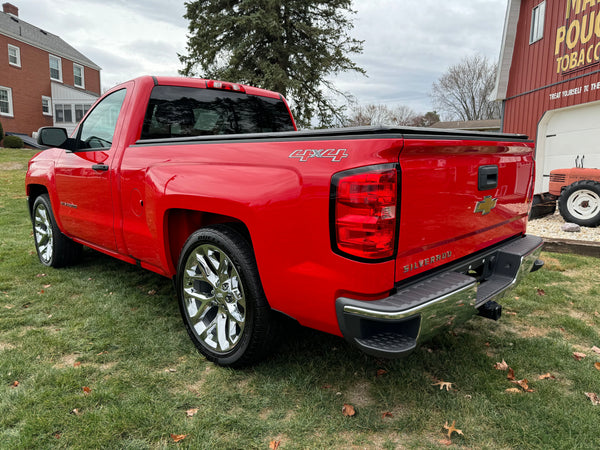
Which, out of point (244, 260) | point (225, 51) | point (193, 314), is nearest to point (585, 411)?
point (244, 260)

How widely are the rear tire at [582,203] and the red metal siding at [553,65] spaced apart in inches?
126

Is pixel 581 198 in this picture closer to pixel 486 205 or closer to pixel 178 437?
pixel 486 205

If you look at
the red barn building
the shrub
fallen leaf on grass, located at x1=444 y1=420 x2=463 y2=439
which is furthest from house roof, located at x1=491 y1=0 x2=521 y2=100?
the shrub

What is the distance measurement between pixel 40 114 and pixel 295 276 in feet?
104

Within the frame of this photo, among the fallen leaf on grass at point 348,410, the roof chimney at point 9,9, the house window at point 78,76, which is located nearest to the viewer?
the fallen leaf on grass at point 348,410

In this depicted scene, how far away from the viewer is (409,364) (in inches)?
114

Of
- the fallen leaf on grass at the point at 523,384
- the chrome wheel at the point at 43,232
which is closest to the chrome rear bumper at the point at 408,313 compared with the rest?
the fallen leaf on grass at the point at 523,384

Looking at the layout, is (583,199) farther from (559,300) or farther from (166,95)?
(166,95)

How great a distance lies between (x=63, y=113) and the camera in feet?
94.2

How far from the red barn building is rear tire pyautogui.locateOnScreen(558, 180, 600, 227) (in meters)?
2.85

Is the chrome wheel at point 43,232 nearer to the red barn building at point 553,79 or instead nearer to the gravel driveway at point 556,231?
the gravel driveway at point 556,231

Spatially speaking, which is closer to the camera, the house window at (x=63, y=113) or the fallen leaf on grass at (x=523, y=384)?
the fallen leaf on grass at (x=523, y=384)

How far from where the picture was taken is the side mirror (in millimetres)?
3809

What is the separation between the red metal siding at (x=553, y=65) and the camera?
9.63 meters
